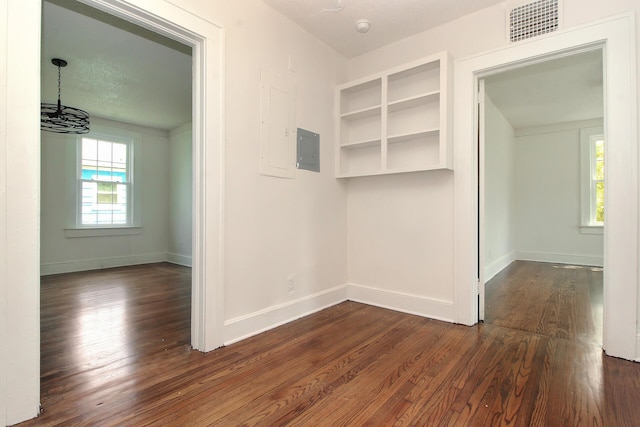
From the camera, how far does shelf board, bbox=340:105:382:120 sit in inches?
129

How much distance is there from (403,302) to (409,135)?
158cm

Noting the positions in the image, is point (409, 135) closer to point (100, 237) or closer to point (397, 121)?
point (397, 121)

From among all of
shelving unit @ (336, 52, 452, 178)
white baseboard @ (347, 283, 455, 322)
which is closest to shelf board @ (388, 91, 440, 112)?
shelving unit @ (336, 52, 452, 178)

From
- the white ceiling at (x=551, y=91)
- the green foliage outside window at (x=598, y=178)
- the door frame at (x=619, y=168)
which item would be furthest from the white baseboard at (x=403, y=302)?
the green foliage outside window at (x=598, y=178)

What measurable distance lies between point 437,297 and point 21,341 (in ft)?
9.41

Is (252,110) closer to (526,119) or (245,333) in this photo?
(245,333)

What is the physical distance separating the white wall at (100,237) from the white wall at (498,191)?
585 centimetres

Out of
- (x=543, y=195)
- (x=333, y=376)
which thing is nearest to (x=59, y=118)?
(x=333, y=376)

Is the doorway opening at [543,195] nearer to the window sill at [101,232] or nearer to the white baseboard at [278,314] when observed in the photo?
Result: the white baseboard at [278,314]

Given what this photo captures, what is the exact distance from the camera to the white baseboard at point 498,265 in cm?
480

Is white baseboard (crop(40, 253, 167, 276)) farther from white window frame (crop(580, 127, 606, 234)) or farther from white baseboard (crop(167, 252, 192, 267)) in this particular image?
white window frame (crop(580, 127, 606, 234))

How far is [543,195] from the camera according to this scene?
21.8 feet

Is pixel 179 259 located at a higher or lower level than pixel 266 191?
lower

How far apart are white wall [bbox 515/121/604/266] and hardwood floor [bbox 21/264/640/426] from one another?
477 cm
